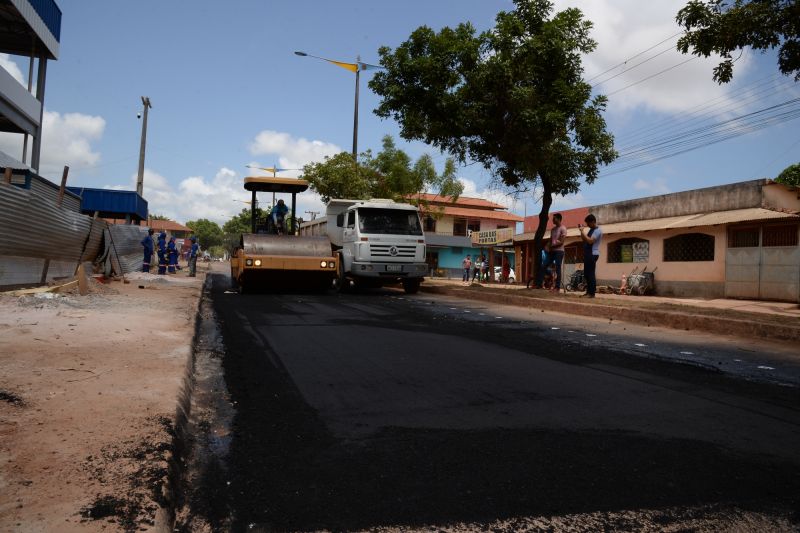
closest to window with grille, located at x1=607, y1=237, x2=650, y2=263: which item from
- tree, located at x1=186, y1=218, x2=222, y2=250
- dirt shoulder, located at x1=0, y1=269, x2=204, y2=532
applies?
dirt shoulder, located at x1=0, y1=269, x2=204, y2=532

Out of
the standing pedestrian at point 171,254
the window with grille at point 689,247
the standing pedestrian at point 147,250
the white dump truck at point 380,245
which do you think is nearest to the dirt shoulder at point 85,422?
the white dump truck at point 380,245

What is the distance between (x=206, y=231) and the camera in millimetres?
125875

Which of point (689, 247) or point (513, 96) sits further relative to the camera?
point (689, 247)

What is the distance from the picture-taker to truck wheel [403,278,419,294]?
16125 mm

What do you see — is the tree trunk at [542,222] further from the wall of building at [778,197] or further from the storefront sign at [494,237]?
the storefront sign at [494,237]

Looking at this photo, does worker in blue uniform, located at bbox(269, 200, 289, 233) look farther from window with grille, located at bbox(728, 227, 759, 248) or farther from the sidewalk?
window with grille, located at bbox(728, 227, 759, 248)

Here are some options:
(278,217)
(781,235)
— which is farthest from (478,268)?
(278,217)

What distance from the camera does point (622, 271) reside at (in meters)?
21.5

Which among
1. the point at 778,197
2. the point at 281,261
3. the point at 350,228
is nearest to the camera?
the point at 281,261

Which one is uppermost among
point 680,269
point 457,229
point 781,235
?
point 457,229

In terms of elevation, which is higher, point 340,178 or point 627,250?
point 340,178

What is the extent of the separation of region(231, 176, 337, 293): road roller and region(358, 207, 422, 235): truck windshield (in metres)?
1.18

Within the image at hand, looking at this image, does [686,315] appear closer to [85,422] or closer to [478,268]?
[85,422]

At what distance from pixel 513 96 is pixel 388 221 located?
15.0 feet
